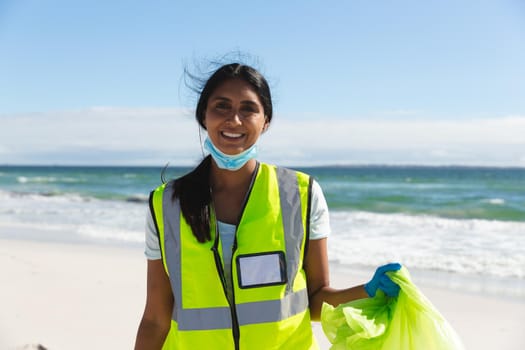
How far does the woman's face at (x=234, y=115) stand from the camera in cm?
173

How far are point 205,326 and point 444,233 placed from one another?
1062 centimetres

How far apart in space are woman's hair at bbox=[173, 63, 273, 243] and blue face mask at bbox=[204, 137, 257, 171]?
0.29ft

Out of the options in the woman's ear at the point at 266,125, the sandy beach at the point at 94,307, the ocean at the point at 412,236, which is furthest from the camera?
the ocean at the point at 412,236

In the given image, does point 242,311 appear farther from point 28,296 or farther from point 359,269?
point 359,269

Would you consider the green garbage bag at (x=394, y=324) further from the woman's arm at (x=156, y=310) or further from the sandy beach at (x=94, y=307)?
the sandy beach at (x=94, y=307)

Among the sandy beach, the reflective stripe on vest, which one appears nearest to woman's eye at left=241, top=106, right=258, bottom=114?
the reflective stripe on vest

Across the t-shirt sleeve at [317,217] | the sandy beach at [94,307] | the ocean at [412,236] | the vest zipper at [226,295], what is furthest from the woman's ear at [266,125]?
the ocean at [412,236]

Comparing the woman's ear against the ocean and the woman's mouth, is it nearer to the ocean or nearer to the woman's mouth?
the woman's mouth

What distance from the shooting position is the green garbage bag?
1.59 m

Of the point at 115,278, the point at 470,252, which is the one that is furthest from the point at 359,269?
the point at 115,278

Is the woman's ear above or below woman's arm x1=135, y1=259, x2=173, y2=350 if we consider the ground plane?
above

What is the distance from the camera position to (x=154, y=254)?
1762 millimetres

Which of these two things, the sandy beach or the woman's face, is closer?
the woman's face

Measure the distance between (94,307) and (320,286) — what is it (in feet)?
12.9
